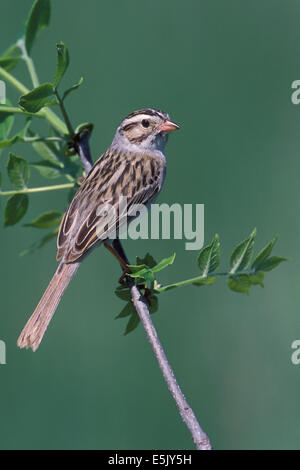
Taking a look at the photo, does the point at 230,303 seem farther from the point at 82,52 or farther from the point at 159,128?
the point at 82,52

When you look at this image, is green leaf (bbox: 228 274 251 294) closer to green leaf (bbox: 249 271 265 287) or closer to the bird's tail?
green leaf (bbox: 249 271 265 287)

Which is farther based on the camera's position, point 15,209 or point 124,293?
point 15,209

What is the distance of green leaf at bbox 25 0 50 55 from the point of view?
240 centimetres

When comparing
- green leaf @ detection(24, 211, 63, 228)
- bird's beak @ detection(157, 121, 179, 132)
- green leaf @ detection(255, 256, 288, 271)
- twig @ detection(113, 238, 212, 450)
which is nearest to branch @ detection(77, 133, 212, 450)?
twig @ detection(113, 238, 212, 450)

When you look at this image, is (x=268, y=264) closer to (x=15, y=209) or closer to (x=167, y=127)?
(x=15, y=209)

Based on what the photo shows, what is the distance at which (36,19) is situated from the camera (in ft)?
7.96

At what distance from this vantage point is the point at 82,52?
5957 millimetres

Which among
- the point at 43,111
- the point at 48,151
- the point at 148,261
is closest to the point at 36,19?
the point at 43,111

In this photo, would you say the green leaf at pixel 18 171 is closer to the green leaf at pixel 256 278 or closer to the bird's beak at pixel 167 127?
the green leaf at pixel 256 278

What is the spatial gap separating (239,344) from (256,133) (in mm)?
1788

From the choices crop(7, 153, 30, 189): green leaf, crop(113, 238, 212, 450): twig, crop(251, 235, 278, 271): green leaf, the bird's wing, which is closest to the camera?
crop(113, 238, 212, 450): twig

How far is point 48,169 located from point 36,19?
1.68ft

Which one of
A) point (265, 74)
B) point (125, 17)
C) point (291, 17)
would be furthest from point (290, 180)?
point (125, 17)

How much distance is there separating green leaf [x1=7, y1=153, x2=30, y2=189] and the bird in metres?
0.31
